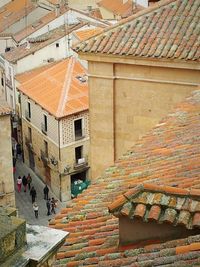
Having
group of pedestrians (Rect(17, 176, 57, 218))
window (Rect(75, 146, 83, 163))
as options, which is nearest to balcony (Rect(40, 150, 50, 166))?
group of pedestrians (Rect(17, 176, 57, 218))

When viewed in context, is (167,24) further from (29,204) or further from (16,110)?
(16,110)

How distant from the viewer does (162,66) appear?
54.3 feet

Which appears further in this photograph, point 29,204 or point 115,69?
point 29,204

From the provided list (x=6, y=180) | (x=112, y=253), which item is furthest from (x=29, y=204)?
(x=112, y=253)

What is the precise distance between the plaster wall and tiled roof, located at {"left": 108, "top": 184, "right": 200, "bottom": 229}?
0.37 ft

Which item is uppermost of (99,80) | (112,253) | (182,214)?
(182,214)

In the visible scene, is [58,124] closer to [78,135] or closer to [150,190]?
[78,135]

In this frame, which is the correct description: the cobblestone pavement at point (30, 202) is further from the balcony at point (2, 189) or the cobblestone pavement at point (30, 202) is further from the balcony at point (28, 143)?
the balcony at point (2, 189)

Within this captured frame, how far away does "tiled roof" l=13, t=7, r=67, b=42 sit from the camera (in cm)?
5347

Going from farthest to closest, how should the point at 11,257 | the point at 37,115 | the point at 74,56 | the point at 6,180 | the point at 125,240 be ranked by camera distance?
the point at 74,56, the point at 37,115, the point at 6,180, the point at 125,240, the point at 11,257

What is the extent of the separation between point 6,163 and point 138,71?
55.6ft

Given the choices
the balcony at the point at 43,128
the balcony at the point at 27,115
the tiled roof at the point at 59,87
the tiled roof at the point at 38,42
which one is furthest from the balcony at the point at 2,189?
the tiled roof at the point at 38,42

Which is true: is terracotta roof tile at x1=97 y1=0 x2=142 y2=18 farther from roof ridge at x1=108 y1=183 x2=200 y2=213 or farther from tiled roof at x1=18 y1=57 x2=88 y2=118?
roof ridge at x1=108 y1=183 x2=200 y2=213

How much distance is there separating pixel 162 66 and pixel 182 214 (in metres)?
9.85
